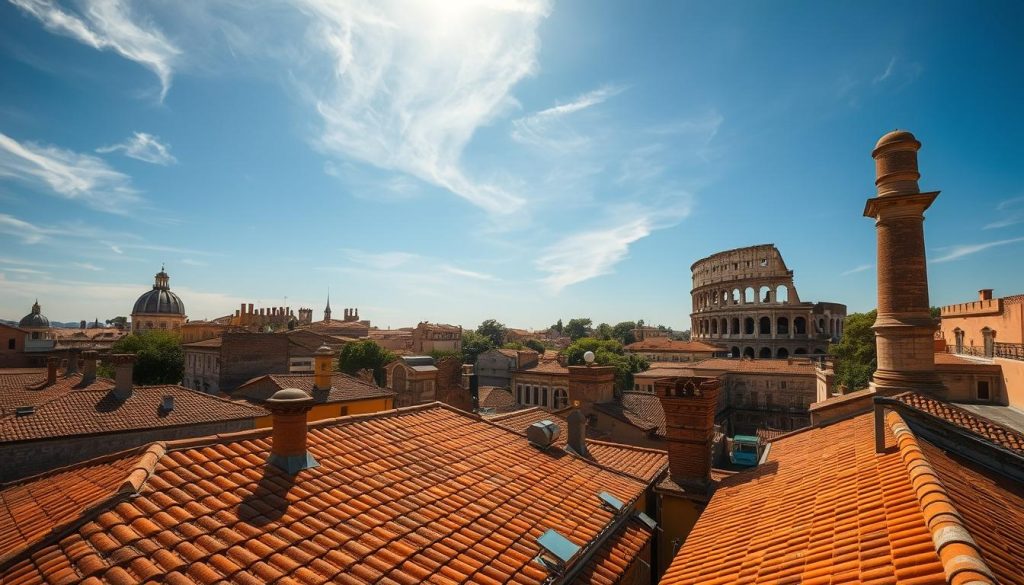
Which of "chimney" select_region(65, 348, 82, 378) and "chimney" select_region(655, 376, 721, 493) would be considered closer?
"chimney" select_region(655, 376, 721, 493)

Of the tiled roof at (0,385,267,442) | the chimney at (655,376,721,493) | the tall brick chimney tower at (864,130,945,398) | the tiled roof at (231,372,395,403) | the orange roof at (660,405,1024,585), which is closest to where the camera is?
the orange roof at (660,405,1024,585)

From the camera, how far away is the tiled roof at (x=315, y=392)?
858 inches

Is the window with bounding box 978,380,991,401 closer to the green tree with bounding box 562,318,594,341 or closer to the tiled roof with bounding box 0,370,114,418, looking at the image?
the tiled roof with bounding box 0,370,114,418

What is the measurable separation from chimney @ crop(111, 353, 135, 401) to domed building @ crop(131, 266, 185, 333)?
2573 inches

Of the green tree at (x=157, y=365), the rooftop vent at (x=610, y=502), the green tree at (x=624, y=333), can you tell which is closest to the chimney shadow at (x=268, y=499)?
the rooftop vent at (x=610, y=502)

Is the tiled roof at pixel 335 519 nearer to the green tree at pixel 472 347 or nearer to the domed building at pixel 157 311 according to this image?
the green tree at pixel 472 347

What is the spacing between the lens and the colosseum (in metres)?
59.0

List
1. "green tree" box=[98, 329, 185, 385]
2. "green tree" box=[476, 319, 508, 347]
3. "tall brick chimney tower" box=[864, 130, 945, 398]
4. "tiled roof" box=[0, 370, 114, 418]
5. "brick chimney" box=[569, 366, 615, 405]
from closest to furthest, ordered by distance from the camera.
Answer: "tall brick chimney tower" box=[864, 130, 945, 398] < "tiled roof" box=[0, 370, 114, 418] < "brick chimney" box=[569, 366, 615, 405] < "green tree" box=[98, 329, 185, 385] < "green tree" box=[476, 319, 508, 347]

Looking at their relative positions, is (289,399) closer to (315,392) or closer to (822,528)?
(822,528)

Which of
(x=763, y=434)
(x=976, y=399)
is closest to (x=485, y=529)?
(x=976, y=399)

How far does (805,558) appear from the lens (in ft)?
12.2

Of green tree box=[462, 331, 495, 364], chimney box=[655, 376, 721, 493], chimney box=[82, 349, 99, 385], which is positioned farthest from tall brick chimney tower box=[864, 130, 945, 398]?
green tree box=[462, 331, 495, 364]

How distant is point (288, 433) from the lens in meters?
5.51

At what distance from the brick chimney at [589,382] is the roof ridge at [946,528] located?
13466mm
